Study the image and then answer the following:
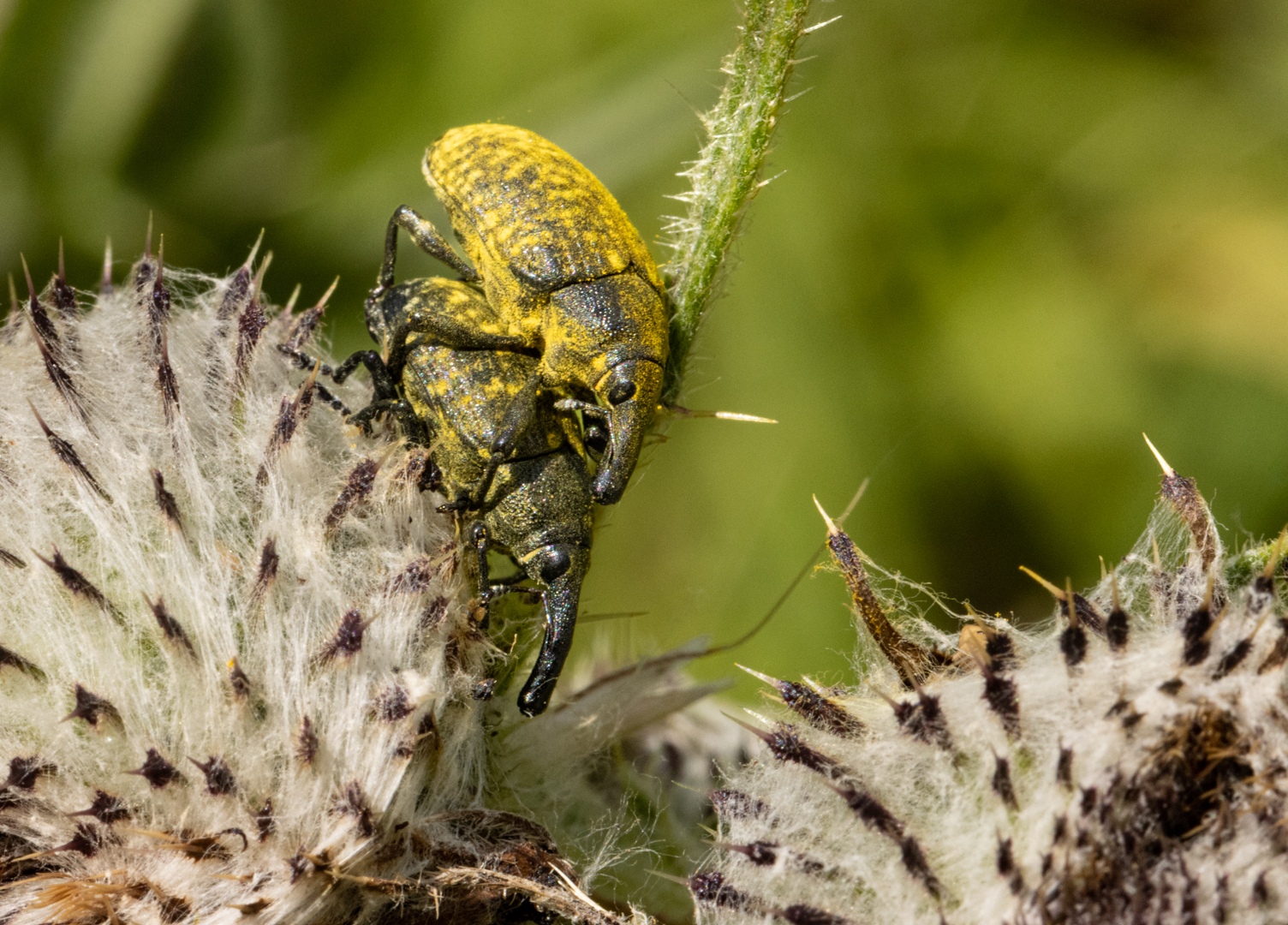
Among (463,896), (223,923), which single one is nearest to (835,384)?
(463,896)

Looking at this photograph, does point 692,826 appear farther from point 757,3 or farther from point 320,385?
point 757,3

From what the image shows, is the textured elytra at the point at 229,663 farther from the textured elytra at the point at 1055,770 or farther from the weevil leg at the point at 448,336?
the textured elytra at the point at 1055,770

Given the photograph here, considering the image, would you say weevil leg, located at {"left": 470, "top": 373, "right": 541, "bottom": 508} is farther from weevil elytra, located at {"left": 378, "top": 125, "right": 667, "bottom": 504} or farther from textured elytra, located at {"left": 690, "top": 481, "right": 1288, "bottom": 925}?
textured elytra, located at {"left": 690, "top": 481, "right": 1288, "bottom": 925}

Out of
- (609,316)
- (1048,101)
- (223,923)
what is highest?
(1048,101)

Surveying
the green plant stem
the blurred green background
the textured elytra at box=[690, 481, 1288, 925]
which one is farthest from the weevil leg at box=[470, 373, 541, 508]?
the blurred green background

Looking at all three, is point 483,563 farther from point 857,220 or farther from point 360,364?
point 857,220

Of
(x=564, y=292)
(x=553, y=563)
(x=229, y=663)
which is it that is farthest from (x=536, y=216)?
(x=229, y=663)
